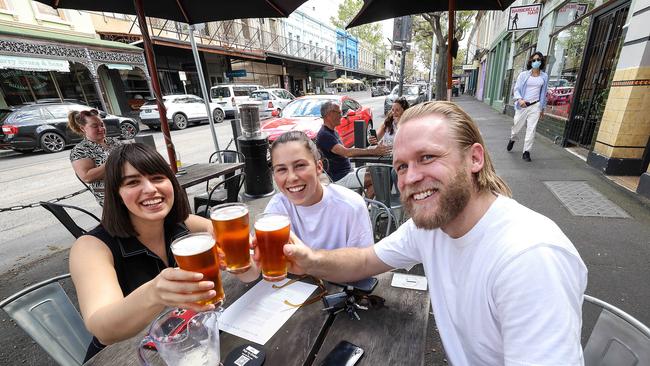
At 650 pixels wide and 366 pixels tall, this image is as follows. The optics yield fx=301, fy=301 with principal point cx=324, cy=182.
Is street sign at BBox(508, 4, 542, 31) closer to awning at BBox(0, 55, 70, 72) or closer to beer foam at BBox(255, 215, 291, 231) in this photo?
beer foam at BBox(255, 215, 291, 231)

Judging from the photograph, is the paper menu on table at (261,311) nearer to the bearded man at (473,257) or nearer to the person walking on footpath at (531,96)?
the bearded man at (473,257)

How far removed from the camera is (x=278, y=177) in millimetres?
1848

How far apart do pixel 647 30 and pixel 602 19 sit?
2.56m

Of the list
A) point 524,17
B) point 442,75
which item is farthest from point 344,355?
point 442,75

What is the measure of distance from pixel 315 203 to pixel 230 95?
687 inches

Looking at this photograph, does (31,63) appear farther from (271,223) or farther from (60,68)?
(271,223)

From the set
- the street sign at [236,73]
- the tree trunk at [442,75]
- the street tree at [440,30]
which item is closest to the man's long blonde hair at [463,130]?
the street tree at [440,30]

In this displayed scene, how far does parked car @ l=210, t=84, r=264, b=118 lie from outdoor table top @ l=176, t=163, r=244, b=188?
43.1 feet

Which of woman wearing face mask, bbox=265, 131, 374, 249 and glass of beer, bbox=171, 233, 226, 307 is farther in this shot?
woman wearing face mask, bbox=265, 131, 374, 249

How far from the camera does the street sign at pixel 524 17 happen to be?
7.94 m

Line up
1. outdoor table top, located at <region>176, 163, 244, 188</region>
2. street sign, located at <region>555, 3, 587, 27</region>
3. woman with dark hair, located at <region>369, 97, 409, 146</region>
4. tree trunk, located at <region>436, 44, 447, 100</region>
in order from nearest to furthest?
outdoor table top, located at <region>176, 163, 244, 188</region> < woman with dark hair, located at <region>369, 97, 409, 146</region> < street sign, located at <region>555, 3, 587, 27</region> < tree trunk, located at <region>436, 44, 447, 100</region>

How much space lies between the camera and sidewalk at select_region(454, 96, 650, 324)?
8.70ft

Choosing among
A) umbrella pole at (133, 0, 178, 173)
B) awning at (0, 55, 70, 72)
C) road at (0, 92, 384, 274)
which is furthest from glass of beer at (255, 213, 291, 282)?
awning at (0, 55, 70, 72)

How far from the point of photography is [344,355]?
1.04 metres
